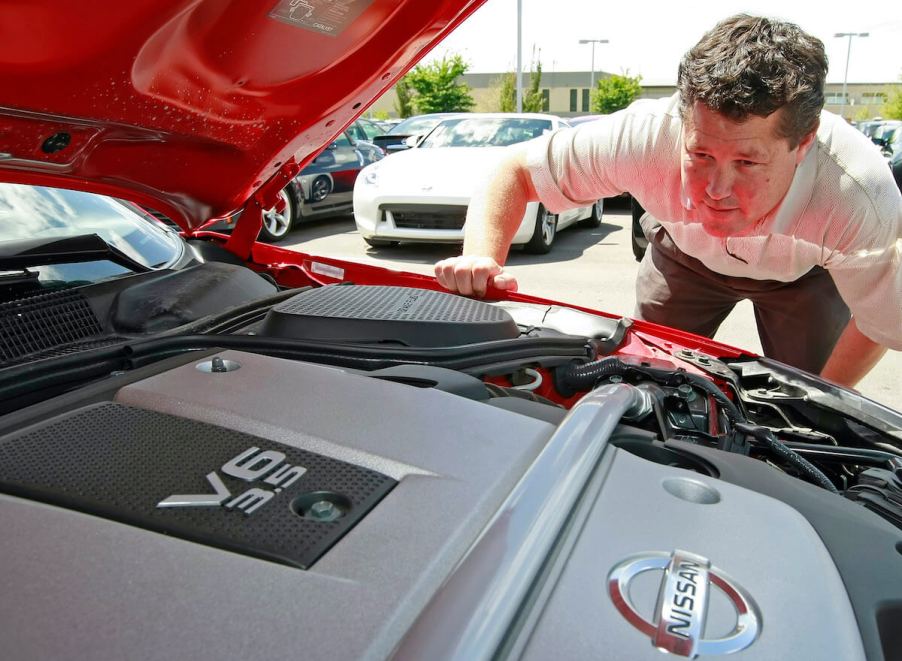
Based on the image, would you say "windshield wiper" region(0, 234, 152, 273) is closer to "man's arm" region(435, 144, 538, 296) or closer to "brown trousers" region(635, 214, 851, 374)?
"man's arm" region(435, 144, 538, 296)

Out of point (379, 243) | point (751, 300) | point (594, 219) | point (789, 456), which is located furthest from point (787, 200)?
point (594, 219)

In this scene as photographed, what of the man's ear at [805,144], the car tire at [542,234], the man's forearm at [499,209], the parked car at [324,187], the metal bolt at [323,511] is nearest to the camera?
the metal bolt at [323,511]

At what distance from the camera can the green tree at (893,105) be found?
40969 millimetres

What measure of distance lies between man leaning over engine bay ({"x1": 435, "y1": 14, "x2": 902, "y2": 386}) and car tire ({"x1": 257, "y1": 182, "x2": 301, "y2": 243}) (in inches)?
189

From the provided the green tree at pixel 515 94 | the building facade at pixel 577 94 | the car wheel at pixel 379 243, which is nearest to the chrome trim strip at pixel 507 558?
the car wheel at pixel 379 243

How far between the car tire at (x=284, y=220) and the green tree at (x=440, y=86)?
888 inches

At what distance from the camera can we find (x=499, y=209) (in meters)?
2.25

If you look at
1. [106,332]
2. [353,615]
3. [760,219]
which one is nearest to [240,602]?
[353,615]

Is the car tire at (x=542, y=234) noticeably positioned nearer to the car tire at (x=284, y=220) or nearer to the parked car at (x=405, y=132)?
the parked car at (x=405, y=132)

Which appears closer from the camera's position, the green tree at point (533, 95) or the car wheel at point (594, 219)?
the car wheel at point (594, 219)

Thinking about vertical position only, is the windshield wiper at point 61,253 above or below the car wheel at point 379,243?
above

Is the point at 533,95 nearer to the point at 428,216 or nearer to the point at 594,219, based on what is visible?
the point at 594,219

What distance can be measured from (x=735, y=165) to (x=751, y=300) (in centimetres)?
92

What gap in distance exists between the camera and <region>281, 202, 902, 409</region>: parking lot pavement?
405cm
